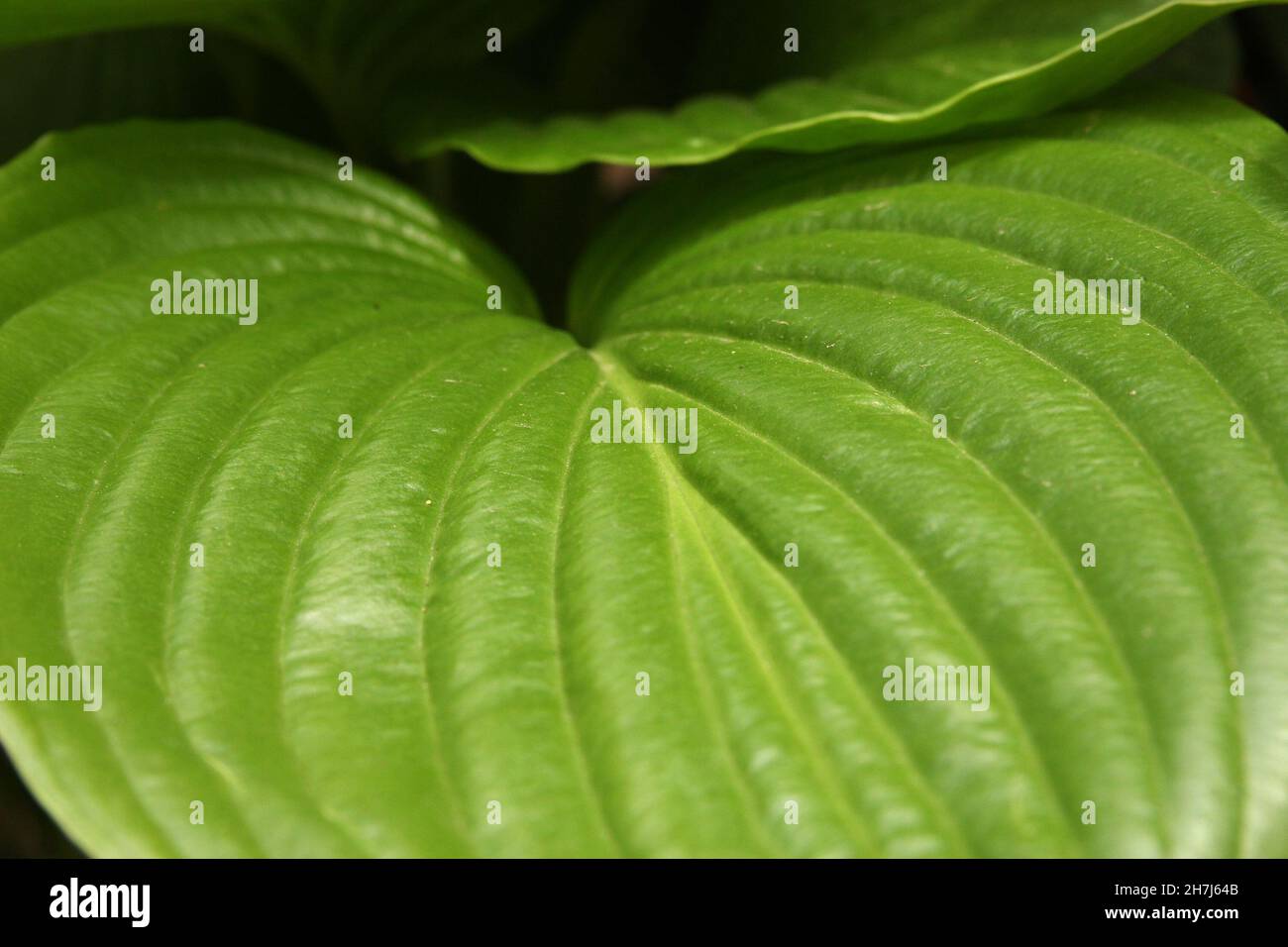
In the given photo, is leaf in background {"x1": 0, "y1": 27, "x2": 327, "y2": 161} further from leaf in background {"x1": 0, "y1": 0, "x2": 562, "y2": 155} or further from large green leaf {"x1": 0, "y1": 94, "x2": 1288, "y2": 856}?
large green leaf {"x1": 0, "y1": 94, "x2": 1288, "y2": 856}

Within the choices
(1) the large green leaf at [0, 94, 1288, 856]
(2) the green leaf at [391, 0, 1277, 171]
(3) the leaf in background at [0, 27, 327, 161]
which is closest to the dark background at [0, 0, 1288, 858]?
(3) the leaf in background at [0, 27, 327, 161]

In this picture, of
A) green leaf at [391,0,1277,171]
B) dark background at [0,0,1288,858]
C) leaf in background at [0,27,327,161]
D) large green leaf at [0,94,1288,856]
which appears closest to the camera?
large green leaf at [0,94,1288,856]

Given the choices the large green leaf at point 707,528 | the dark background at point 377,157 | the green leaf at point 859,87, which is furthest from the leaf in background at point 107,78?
the large green leaf at point 707,528

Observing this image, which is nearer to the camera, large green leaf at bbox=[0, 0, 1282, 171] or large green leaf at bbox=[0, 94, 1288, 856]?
large green leaf at bbox=[0, 94, 1288, 856]

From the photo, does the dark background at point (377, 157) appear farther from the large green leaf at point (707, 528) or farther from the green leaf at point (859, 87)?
the large green leaf at point (707, 528)

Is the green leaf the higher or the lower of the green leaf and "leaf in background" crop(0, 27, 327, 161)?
the lower
